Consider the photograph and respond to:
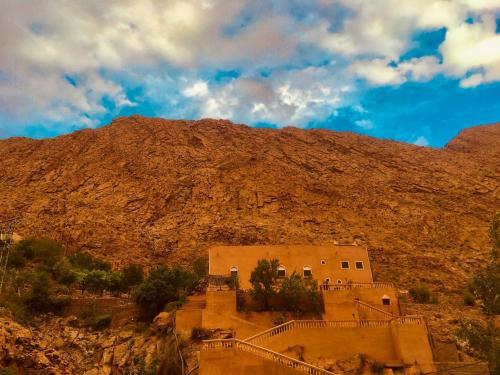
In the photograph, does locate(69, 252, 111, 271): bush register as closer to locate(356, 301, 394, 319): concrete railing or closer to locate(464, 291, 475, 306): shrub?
locate(356, 301, 394, 319): concrete railing

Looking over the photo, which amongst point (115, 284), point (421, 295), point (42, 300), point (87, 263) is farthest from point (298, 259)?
point (87, 263)

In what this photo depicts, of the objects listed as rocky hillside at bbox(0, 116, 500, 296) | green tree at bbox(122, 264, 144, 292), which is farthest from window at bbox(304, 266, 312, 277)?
rocky hillside at bbox(0, 116, 500, 296)

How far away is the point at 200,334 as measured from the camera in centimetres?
2519

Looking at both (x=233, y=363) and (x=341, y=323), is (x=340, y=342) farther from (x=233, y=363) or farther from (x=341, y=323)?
(x=233, y=363)

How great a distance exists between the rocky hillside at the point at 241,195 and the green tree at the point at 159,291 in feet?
61.3

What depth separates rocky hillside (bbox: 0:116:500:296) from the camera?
171 feet

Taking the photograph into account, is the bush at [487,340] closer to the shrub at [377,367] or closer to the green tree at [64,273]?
the shrub at [377,367]

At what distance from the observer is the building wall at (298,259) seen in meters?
32.0

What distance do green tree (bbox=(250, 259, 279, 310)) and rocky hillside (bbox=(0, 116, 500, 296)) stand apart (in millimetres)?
22556

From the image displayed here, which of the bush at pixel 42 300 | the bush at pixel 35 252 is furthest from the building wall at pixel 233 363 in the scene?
the bush at pixel 35 252

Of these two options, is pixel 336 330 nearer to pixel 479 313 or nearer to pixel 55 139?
pixel 479 313

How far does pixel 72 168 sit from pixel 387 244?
140 ft

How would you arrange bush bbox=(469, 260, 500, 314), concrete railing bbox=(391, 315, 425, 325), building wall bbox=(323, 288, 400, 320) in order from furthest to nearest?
building wall bbox=(323, 288, 400, 320) → concrete railing bbox=(391, 315, 425, 325) → bush bbox=(469, 260, 500, 314)

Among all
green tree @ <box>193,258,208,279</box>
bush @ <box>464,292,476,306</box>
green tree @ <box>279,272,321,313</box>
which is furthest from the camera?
green tree @ <box>193,258,208,279</box>
